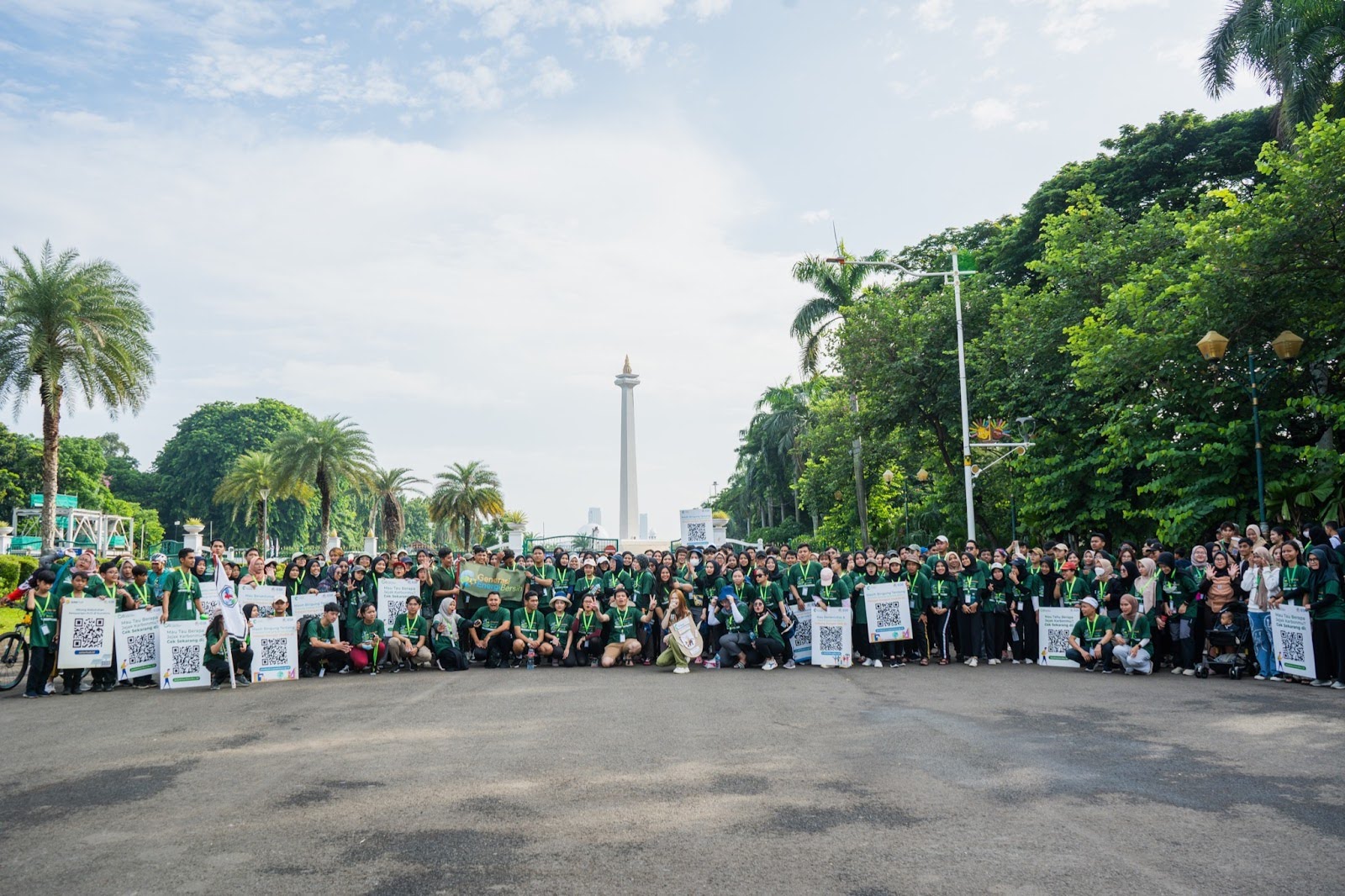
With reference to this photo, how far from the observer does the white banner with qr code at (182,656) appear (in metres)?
12.9

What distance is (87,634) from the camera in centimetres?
1267

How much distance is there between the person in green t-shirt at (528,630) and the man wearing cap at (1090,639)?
775 cm

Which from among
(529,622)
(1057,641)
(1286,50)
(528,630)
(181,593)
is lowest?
(1057,641)

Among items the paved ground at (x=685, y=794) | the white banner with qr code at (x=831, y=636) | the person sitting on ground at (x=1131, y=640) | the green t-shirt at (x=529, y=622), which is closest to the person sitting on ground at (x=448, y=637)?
the green t-shirt at (x=529, y=622)

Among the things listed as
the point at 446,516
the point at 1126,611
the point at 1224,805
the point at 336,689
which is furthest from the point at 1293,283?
the point at 446,516

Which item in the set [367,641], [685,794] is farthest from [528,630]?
[685,794]

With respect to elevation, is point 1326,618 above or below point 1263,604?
below

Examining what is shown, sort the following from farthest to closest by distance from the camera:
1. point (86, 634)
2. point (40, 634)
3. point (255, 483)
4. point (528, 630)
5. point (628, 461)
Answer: point (628, 461) → point (255, 483) → point (528, 630) → point (86, 634) → point (40, 634)

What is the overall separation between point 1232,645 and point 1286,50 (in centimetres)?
1545

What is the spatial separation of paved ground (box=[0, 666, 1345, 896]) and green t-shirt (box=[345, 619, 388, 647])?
11.0 ft

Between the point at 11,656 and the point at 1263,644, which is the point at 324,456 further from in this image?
the point at 1263,644

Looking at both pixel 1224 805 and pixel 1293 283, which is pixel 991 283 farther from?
pixel 1224 805

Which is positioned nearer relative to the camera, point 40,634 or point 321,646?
point 40,634

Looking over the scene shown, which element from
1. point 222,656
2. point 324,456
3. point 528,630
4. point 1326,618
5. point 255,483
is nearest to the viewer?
point 1326,618
